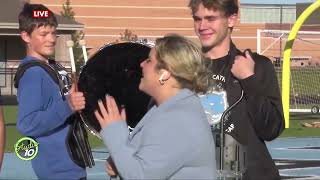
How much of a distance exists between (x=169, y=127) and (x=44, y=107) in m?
1.72

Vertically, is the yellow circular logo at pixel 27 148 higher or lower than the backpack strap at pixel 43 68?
lower

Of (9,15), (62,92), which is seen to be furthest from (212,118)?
(9,15)

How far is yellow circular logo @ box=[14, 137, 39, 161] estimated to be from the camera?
4.70 metres

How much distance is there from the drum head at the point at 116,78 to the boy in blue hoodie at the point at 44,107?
0.85 ft

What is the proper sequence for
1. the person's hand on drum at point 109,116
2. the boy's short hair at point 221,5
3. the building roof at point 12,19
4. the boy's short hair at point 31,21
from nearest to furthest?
the person's hand on drum at point 109,116, the boy's short hair at point 221,5, the boy's short hair at point 31,21, the building roof at point 12,19

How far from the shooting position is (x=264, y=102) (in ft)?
12.9

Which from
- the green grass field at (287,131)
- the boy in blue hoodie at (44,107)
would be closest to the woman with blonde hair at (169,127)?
the boy in blue hoodie at (44,107)

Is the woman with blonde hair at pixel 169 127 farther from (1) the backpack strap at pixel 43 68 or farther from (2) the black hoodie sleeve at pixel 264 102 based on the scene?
(1) the backpack strap at pixel 43 68

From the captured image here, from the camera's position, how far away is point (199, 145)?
3.18 metres

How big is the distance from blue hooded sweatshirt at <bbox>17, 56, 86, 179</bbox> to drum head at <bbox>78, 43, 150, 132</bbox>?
36 cm

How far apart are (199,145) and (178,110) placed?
0.56ft

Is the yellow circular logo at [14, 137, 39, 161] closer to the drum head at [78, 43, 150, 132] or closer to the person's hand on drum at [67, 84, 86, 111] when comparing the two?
the person's hand on drum at [67, 84, 86, 111]

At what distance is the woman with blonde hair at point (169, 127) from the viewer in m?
3.12

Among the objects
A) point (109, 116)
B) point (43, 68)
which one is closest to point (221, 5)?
point (109, 116)
